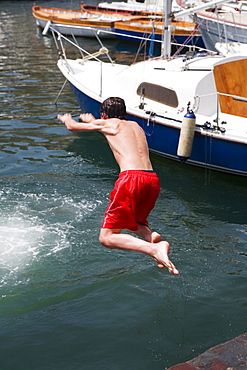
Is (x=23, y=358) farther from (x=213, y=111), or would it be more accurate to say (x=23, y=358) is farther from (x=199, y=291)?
(x=213, y=111)

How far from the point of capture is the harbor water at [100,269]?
5965 mm

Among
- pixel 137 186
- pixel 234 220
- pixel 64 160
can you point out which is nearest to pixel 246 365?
pixel 137 186

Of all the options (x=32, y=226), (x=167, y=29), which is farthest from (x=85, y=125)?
(x=167, y=29)

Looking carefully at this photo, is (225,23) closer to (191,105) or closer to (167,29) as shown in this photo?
(167,29)

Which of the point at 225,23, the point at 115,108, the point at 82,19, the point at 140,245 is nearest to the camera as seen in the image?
the point at 140,245

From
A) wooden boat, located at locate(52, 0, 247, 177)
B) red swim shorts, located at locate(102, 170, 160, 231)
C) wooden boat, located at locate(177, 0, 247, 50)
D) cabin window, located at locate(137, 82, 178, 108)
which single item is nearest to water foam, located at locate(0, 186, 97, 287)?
red swim shorts, located at locate(102, 170, 160, 231)

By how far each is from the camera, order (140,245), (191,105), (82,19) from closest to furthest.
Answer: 1. (140,245)
2. (191,105)
3. (82,19)

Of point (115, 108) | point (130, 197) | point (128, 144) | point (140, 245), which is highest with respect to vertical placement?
point (115, 108)

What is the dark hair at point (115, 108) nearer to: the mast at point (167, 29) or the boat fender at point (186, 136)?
the boat fender at point (186, 136)

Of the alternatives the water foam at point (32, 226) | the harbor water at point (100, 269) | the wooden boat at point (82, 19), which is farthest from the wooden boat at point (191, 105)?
the wooden boat at point (82, 19)

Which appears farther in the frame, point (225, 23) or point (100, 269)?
point (225, 23)

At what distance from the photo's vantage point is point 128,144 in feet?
19.1

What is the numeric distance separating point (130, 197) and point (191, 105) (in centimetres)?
601

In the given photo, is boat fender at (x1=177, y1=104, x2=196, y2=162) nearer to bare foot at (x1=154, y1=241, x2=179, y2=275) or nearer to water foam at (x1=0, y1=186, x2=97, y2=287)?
water foam at (x1=0, y1=186, x2=97, y2=287)
